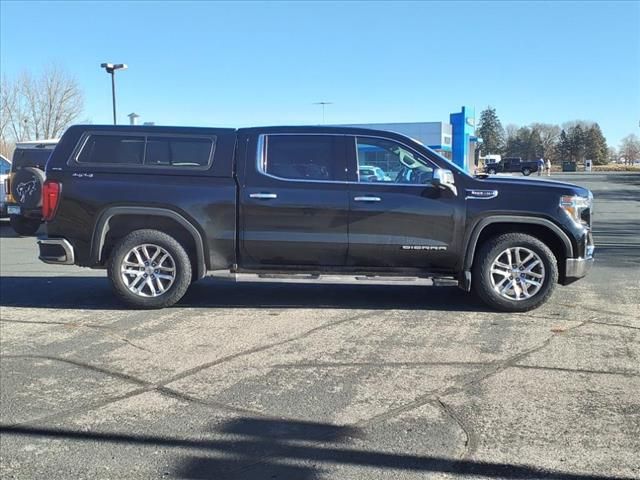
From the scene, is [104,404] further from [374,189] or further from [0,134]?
[0,134]

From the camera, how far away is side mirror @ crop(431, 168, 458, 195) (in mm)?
6262

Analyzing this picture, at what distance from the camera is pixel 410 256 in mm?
6562

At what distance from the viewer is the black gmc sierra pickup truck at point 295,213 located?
6.44 meters

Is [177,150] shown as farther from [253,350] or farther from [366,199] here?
[253,350]

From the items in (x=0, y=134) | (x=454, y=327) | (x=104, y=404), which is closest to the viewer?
(x=104, y=404)

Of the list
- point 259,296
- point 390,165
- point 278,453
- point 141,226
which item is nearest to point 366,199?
point 390,165

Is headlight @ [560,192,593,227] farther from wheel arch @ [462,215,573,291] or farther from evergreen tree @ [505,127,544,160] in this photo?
evergreen tree @ [505,127,544,160]

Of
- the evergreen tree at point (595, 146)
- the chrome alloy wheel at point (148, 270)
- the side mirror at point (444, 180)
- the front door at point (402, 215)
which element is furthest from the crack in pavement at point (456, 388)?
the evergreen tree at point (595, 146)

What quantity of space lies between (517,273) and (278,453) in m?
3.90

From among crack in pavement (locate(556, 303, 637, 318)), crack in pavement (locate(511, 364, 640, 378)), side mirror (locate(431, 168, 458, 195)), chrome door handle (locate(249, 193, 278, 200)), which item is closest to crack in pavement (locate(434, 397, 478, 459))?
crack in pavement (locate(511, 364, 640, 378))

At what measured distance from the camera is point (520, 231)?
21.6 ft

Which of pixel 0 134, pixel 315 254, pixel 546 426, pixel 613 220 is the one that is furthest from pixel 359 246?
pixel 0 134

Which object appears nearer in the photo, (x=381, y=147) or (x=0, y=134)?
(x=381, y=147)

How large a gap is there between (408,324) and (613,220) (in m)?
12.7
